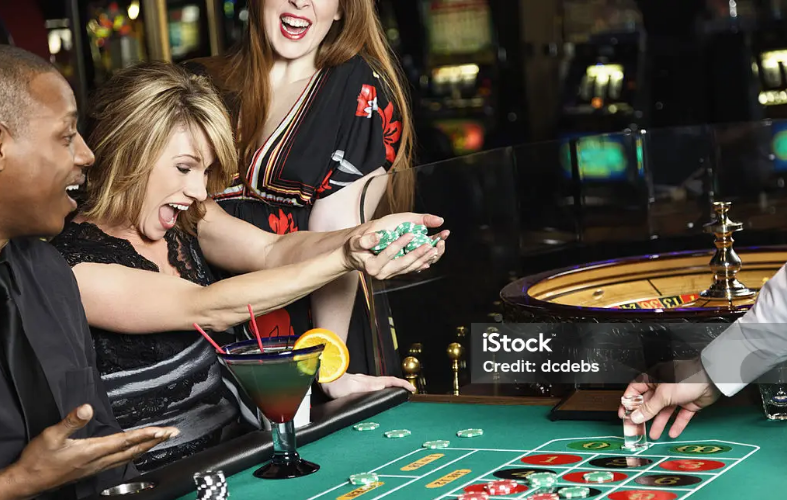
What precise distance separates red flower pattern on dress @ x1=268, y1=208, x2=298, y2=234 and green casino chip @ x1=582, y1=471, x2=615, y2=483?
149 cm

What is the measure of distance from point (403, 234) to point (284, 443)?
2.39ft

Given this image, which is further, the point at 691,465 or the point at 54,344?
the point at 54,344

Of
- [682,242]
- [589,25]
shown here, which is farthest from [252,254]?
[589,25]

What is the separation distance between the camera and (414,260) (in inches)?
96.9

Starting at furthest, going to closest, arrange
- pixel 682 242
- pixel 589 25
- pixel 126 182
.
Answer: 1. pixel 589 25
2. pixel 682 242
3. pixel 126 182

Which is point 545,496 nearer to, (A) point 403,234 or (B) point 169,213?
(A) point 403,234

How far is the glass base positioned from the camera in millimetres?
1807

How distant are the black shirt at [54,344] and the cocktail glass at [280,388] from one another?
26 cm

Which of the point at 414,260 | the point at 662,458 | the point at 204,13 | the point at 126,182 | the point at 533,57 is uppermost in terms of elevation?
the point at 204,13

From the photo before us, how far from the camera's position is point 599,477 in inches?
64.6

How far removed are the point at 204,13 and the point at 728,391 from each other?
19.6 ft

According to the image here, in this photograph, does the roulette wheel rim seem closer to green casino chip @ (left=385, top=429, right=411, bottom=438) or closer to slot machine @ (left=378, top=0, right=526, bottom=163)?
green casino chip @ (left=385, top=429, right=411, bottom=438)

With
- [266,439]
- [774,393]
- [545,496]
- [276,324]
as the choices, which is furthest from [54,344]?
[774,393]

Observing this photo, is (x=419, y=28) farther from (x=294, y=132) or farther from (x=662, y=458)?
(x=662, y=458)
